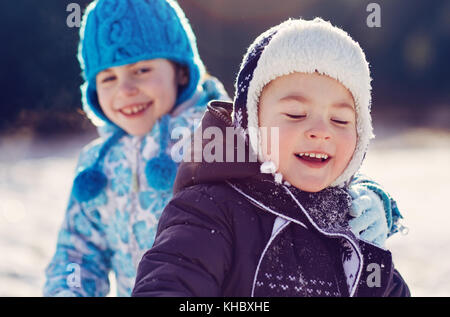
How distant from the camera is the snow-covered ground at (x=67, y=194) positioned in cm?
326

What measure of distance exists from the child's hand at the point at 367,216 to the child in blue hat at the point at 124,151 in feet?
2.34

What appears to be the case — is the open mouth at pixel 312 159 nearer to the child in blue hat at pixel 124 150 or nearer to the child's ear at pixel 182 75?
the child in blue hat at pixel 124 150

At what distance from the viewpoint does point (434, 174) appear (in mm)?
5176

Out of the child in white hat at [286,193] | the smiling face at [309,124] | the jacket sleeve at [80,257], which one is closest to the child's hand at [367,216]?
the child in white hat at [286,193]

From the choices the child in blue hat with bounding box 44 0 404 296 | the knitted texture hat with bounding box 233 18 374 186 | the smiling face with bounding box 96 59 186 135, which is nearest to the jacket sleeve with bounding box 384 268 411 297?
the knitted texture hat with bounding box 233 18 374 186

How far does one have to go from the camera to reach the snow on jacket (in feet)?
6.95

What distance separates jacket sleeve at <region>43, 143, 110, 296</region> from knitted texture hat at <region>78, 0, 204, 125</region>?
42 centimetres

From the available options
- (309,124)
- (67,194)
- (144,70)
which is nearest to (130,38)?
(144,70)

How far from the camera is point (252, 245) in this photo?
1.35m

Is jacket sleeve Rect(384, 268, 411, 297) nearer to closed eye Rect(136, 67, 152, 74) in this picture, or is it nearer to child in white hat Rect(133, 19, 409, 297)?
child in white hat Rect(133, 19, 409, 297)

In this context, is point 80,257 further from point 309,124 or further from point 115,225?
point 309,124
